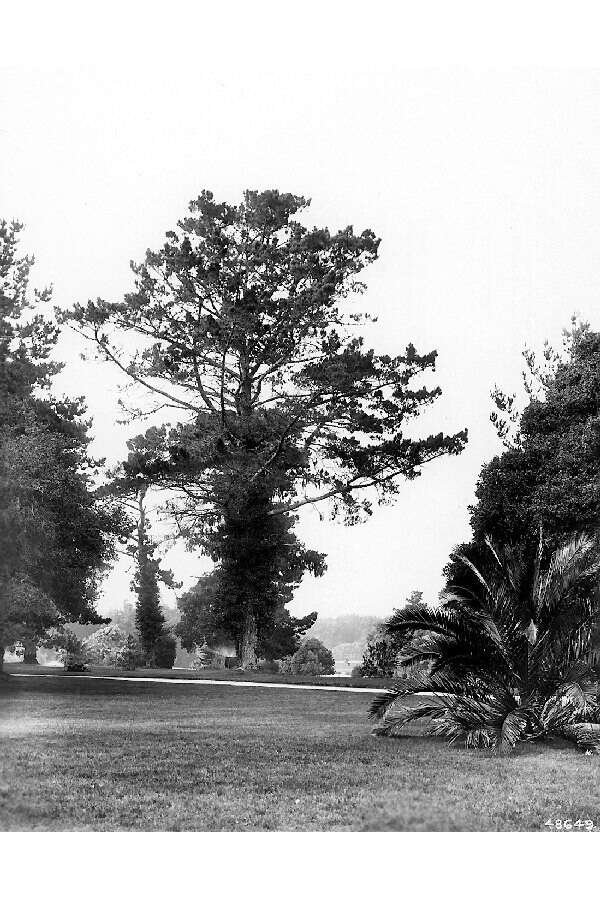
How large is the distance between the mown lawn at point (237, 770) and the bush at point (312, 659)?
0.83 ft

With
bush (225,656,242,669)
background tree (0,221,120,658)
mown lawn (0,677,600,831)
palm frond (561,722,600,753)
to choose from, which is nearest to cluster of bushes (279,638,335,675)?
mown lawn (0,677,600,831)

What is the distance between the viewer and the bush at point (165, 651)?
895 cm

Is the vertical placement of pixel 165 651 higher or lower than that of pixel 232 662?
higher

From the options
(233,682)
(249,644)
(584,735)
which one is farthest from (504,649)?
(233,682)

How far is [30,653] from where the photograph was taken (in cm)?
918

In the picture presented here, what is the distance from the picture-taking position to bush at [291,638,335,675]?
9.30m

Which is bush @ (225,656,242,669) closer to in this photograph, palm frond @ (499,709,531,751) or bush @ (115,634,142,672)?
bush @ (115,634,142,672)

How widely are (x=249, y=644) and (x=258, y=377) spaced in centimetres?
252

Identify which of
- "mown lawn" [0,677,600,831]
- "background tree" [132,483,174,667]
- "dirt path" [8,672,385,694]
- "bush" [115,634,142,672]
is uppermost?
"background tree" [132,483,174,667]

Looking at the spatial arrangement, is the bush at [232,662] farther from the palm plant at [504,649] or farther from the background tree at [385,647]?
the palm plant at [504,649]

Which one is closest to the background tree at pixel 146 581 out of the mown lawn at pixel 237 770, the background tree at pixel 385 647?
the mown lawn at pixel 237 770

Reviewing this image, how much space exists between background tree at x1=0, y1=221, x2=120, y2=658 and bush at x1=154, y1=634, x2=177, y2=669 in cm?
67

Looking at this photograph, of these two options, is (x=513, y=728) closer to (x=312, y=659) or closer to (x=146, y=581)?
(x=312, y=659)

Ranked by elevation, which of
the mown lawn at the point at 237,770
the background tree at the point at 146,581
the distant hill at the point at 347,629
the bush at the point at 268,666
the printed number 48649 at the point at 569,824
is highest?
the background tree at the point at 146,581
